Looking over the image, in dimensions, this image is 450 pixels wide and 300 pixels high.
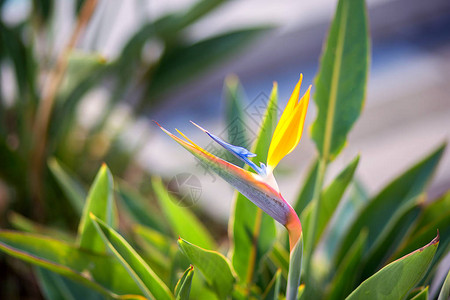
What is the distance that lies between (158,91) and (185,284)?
49 centimetres

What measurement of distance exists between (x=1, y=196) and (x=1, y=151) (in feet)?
0.68

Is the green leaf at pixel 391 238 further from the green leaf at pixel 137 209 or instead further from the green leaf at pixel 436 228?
the green leaf at pixel 137 209

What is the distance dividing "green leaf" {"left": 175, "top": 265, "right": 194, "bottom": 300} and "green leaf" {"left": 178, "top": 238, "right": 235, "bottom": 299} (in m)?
0.01

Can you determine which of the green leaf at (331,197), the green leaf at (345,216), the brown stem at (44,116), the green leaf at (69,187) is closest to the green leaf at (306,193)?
the green leaf at (331,197)

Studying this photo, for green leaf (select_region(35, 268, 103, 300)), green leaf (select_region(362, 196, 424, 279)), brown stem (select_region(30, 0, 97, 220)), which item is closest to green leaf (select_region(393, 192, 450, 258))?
green leaf (select_region(362, 196, 424, 279))

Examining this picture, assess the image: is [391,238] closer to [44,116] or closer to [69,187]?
[69,187]

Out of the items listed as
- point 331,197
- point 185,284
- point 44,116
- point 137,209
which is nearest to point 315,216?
point 331,197

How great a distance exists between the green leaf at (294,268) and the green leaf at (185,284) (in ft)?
0.19

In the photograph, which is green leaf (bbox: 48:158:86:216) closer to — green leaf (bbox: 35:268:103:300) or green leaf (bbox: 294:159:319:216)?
green leaf (bbox: 35:268:103:300)

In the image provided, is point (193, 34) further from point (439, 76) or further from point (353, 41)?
point (439, 76)

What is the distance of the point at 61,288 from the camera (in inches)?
16.0

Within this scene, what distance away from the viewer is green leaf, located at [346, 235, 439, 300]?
252 millimetres

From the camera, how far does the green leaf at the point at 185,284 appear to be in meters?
0.27

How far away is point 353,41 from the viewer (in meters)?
0.35
